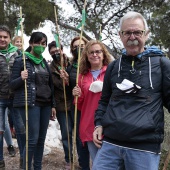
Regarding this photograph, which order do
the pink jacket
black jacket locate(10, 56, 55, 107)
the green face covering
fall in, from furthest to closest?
the green face covering → black jacket locate(10, 56, 55, 107) → the pink jacket

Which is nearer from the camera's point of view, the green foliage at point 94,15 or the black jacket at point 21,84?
the black jacket at point 21,84

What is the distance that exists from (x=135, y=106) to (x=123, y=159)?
1.29 feet

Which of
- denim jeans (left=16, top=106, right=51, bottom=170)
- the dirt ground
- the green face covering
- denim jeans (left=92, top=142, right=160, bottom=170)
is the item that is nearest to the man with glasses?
denim jeans (left=92, top=142, right=160, bottom=170)

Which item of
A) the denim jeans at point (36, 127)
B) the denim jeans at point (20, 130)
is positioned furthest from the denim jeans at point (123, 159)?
the denim jeans at point (20, 130)

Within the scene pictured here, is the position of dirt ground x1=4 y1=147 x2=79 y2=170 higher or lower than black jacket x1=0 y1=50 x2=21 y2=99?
lower

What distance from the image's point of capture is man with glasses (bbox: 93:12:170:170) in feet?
7.26

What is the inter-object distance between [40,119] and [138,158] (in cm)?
198

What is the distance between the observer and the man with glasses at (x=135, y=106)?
2.21 meters

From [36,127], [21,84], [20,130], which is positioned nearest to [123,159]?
[36,127]

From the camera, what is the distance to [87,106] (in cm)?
357

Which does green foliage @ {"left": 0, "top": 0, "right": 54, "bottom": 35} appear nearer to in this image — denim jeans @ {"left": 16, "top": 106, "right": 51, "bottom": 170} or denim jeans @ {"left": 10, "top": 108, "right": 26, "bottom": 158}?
denim jeans @ {"left": 10, "top": 108, "right": 26, "bottom": 158}

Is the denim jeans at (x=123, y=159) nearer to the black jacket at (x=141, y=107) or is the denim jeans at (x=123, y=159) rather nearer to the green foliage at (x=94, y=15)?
the black jacket at (x=141, y=107)

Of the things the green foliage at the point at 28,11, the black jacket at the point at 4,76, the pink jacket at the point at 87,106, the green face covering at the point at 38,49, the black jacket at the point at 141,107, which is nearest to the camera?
the black jacket at the point at 141,107

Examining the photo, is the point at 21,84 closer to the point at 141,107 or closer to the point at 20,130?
the point at 20,130
